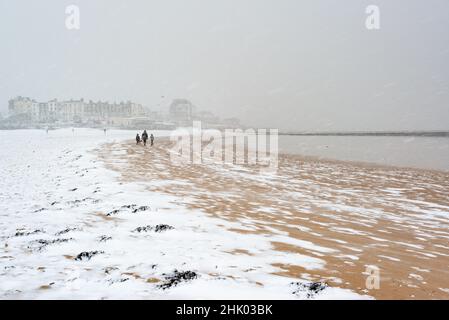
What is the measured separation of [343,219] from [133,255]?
6600 millimetres

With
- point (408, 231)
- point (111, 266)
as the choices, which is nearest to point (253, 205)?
point (408, 231)

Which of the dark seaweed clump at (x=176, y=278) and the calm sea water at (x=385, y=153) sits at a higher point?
the dark seaweed clump at (x=176, y=278)

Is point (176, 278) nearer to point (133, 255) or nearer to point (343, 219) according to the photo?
point (133, 255)

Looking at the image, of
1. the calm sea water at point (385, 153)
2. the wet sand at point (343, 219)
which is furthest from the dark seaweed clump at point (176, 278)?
the calm sea water at point (385, 153)

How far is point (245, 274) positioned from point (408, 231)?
5.91m

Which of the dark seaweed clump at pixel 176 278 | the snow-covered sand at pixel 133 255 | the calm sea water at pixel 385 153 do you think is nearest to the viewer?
the snow-covered sand at pixel 133 255

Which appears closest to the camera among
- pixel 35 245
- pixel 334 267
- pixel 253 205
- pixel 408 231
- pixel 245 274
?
pixel 245 274

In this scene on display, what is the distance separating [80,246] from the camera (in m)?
6.72

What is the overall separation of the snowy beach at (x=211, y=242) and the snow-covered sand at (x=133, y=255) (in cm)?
2

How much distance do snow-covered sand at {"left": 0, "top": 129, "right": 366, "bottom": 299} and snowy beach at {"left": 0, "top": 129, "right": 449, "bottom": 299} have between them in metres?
0.02

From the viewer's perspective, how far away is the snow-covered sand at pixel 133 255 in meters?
4.89

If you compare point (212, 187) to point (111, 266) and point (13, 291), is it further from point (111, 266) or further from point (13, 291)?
point (13, 291)

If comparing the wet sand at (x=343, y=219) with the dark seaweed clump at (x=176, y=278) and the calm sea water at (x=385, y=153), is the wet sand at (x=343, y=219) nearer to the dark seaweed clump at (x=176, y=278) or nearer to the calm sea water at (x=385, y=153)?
the dark seaweed clump at (x=176, y=278)

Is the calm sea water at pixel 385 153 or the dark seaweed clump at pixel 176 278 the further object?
the calm sea water at pixel 385 153
